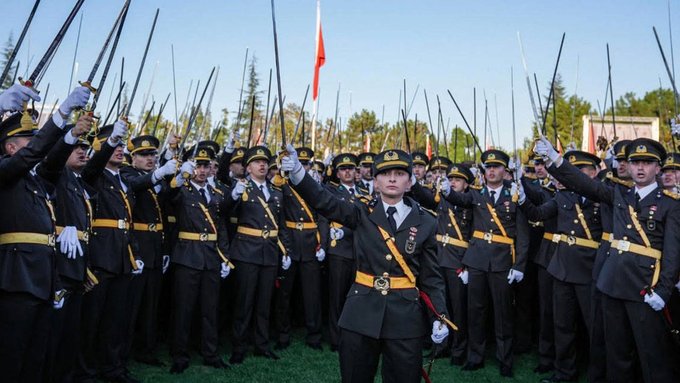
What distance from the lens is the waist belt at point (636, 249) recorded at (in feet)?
17.7

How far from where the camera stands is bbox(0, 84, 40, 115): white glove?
3.59 m

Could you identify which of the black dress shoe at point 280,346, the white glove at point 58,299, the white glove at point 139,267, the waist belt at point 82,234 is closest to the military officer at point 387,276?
the white glove at point 58,299

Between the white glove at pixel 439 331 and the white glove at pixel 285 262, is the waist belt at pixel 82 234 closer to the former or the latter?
the white glove at pixel 285 262

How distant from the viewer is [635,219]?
18.3 ft

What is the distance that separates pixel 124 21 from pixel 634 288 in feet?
17.9

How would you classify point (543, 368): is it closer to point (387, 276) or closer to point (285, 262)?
point (285, 262)

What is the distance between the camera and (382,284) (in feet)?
13.9

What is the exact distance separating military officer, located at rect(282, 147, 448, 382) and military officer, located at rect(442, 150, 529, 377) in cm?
316

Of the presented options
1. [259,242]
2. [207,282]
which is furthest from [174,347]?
[259,242]

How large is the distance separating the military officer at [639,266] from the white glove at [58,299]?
4772 millimetres

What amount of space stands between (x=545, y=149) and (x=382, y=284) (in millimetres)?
2522

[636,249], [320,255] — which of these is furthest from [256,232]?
[636,249]

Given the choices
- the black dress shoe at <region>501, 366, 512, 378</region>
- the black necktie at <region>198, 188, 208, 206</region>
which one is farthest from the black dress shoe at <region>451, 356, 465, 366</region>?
the black necktie at <region>198, 188, 208, 206</region>

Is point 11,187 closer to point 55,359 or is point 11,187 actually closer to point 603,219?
point 55,359
